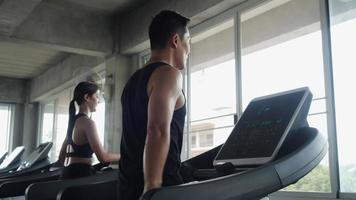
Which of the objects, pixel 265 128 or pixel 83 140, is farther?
pixel 83 140

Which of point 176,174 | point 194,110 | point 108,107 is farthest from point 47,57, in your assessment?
point 176,174

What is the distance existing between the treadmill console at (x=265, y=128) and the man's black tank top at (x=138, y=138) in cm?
15

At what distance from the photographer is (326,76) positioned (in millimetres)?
2920

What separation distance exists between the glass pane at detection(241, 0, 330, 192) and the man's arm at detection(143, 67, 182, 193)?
6.34 feet

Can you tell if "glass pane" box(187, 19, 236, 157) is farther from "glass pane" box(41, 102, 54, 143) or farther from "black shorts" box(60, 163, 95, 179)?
"glass pane" box(41, 102, 54, 143)

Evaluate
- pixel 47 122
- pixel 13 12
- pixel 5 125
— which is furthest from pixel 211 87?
pixel 5 125

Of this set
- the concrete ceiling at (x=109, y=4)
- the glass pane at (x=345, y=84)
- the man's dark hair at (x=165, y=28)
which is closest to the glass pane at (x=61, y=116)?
the concrete ceiling at (x=109, y=4)

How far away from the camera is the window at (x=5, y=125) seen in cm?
889

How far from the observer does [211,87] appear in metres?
4.35

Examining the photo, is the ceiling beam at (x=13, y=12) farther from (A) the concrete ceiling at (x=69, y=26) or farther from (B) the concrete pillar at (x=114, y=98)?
(B) the concrete pillar at (x=114, y=98)

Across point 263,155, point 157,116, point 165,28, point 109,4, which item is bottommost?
point 263,155

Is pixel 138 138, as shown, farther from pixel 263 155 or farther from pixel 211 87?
pixel 211 87

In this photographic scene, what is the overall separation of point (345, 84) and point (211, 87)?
5.63ft

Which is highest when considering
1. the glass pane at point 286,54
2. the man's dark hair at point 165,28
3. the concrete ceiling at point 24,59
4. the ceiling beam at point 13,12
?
the concrete ceiling at point 24,59
